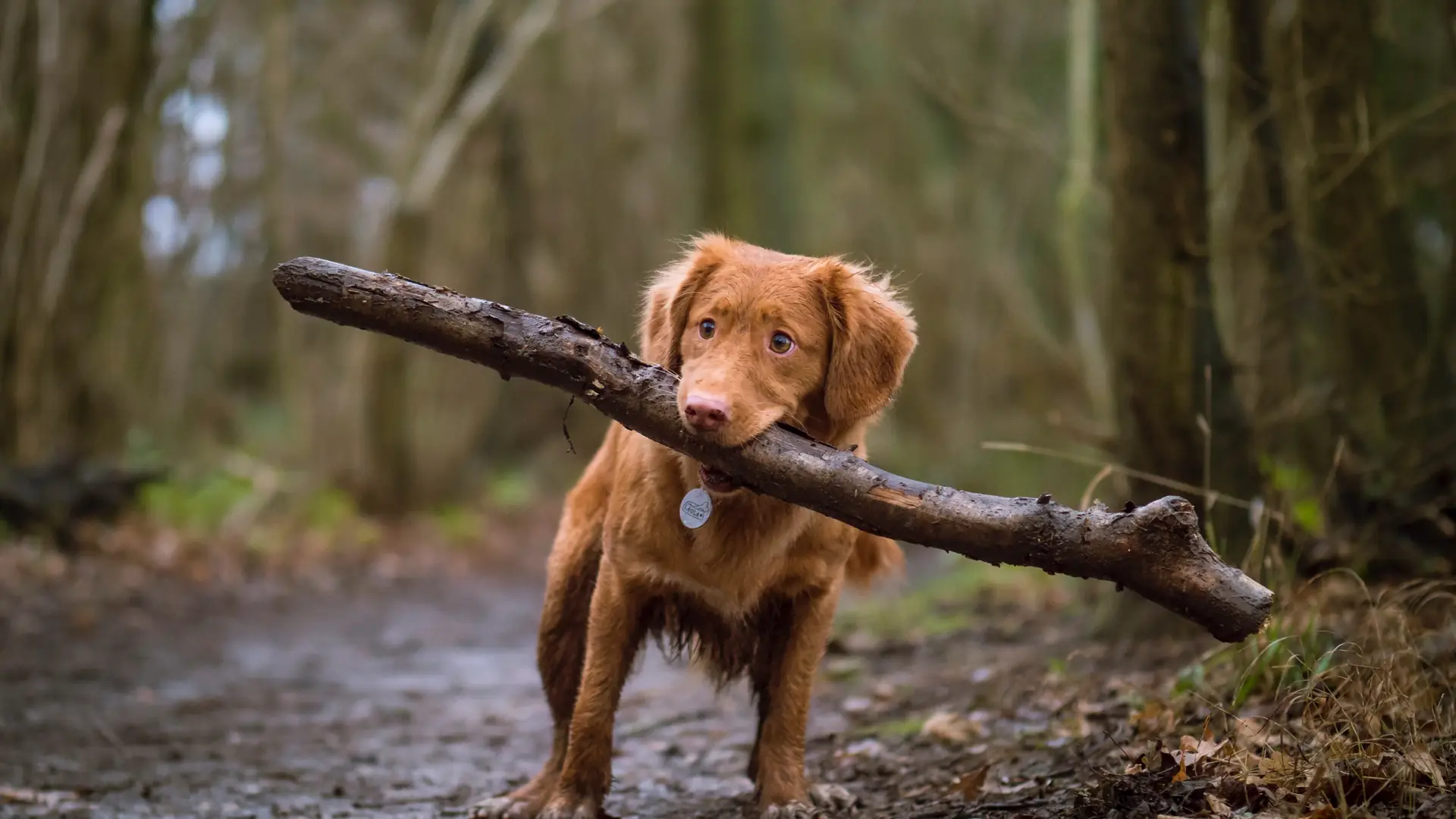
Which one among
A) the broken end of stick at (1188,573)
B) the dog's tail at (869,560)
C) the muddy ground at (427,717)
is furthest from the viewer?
the dog's tail at (869,560)

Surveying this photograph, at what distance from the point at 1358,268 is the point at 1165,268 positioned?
1.19 m

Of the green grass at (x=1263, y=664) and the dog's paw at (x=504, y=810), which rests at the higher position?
the green grass at (x=1263, y=664)

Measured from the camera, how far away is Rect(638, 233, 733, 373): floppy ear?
162 inches

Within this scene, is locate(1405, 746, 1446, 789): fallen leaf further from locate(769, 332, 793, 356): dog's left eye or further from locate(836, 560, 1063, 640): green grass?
locate(836, 560, 1063, 640): green grass

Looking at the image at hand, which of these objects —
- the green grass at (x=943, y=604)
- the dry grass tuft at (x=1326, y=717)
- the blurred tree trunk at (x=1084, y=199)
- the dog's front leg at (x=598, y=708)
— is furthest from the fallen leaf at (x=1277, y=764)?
the blurred tree trunk at (x=1084, y=199)

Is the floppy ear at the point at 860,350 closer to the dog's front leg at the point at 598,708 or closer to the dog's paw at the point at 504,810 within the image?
the dog's front leg at the point at 598,708

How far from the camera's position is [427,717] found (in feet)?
21.1

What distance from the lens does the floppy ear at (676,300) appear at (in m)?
4.11

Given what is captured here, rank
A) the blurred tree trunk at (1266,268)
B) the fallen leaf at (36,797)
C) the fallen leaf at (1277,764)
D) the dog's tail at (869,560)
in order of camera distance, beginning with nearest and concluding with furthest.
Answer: the fallen leaf at (1277,764) < the fallen leaf at (36,797) < the dog's tail at (869,560) < the blurred tree trunk at (1266,268)

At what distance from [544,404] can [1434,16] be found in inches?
631

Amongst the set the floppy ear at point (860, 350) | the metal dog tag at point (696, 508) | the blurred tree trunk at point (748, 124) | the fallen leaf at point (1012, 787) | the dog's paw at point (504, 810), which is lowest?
the dog's paw at point (504, 810)

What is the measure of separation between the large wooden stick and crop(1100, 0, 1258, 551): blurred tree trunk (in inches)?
91.0

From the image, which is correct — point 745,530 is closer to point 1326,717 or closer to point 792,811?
A: point 792,811

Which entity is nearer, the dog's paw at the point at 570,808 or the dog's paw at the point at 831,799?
the dog's paw at the point at 570,808
